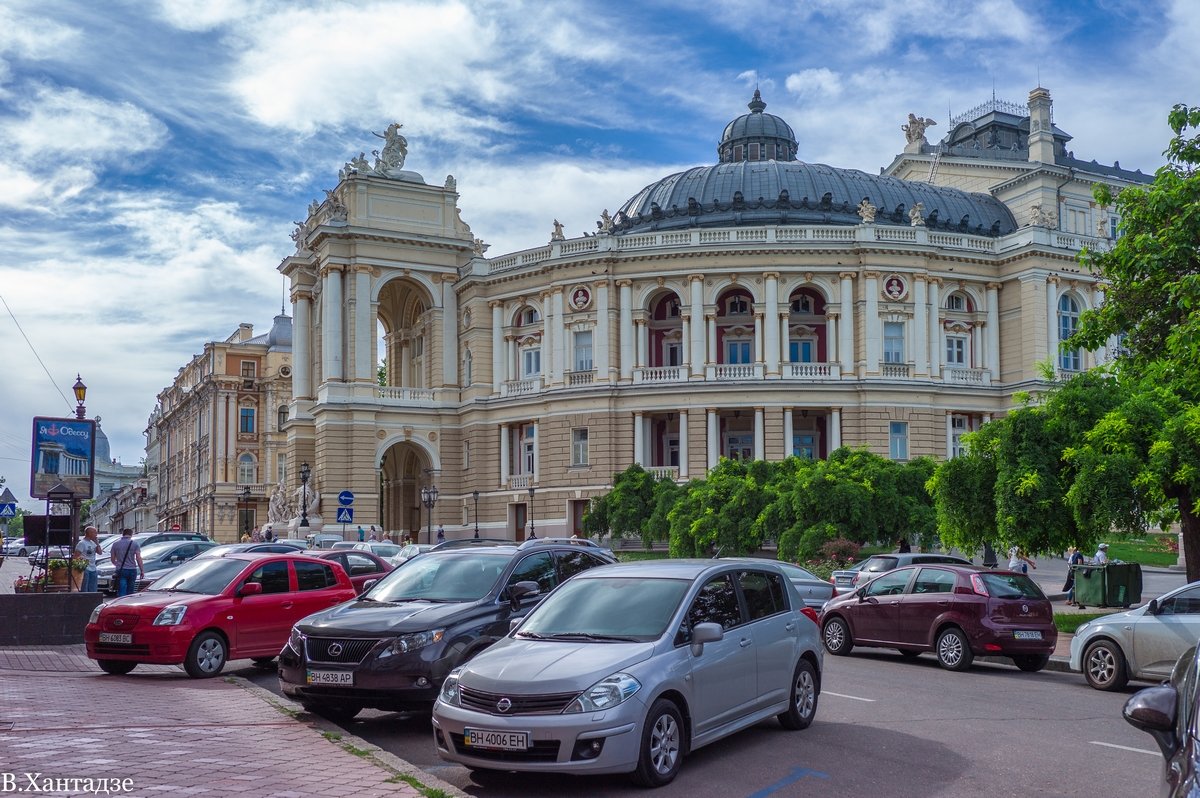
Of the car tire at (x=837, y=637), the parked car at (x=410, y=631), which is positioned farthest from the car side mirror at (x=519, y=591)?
the car tire at (x=837, y=637)

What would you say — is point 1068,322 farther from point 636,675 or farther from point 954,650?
point 636,675

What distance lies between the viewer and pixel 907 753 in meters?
10.7

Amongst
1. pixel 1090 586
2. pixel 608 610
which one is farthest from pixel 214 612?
pixel 1090 586

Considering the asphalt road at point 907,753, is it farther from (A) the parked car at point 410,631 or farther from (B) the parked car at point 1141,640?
(A) the parked car at point 410,631

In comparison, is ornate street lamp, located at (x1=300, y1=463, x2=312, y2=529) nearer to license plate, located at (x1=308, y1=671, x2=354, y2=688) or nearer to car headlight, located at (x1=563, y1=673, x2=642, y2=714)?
license plate, located at (x1=308, y1=671, x2=354, y2=688)

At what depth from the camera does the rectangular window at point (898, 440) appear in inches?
2196

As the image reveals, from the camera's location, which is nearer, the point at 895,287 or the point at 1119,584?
the point at 1119,584

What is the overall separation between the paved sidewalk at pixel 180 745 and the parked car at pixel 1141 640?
32.6 feet

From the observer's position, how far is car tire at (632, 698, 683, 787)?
29.7 feet

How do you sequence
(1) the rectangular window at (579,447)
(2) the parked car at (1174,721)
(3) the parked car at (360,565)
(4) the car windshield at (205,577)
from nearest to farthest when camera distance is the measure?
(2) the parked car at (1174,721) < (4) the car windshield at (205,577) < (3) the parked car at (360,565) < (1) the rectangular window at (579,447)

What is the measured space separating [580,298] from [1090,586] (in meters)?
36.0

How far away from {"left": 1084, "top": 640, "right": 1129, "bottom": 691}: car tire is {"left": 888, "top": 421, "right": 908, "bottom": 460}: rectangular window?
40569 millimetres

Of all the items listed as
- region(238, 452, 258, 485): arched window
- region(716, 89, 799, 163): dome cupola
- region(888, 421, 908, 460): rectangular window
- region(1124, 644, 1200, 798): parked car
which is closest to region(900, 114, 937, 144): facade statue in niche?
region(716, 89, 799, 163): dome cupola

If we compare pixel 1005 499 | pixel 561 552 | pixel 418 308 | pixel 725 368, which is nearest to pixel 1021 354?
pixel 725 368
